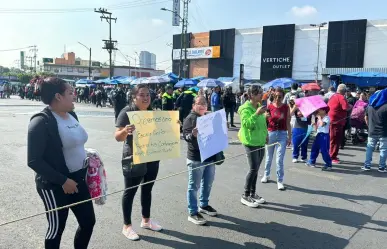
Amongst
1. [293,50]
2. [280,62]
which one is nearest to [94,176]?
[293,50]

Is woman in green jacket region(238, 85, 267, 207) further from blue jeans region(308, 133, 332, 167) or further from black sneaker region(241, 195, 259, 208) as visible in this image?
blue jeans region(308, 133, 332, 167)

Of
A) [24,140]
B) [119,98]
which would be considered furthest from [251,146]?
[119,98]

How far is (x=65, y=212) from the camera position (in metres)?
2.81

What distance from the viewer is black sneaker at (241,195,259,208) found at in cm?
504

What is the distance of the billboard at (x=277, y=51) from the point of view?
40375 mm

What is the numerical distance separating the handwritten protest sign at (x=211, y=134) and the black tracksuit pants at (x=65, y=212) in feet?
5.43

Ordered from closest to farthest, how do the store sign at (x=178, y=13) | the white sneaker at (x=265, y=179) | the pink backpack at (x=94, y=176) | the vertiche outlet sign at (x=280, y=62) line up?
the pink backpack at (x=94, y=176), the white sneaker at (x=265, y=179), the vertiche outlet sign at (x=280, y=62), the store sign at (x=178, y=13)

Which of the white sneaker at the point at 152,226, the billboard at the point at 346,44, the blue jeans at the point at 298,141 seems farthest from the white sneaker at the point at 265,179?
the billboard at the point at 346,44

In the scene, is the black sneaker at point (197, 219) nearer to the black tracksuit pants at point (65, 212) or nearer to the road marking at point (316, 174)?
the black tracksuit pants at point (65, 212)

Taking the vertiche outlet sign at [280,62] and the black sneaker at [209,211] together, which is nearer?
the black sneaker at [209,211]

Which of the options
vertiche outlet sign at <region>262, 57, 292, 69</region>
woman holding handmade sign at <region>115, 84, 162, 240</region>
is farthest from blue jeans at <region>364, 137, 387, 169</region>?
vertiche outlet sign at <region>262, 57, 292, 69</region>

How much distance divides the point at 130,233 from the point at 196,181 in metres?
1.02

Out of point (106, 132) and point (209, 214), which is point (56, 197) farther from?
point (106, 132)

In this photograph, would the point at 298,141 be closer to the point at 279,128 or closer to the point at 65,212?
the point at 279,128
